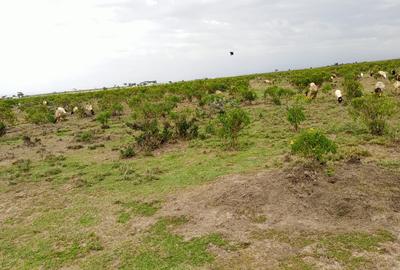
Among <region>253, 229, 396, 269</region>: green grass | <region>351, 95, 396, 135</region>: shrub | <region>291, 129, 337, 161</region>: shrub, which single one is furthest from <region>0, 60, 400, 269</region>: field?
<region>291, 129, 337, 161</region>: shrub

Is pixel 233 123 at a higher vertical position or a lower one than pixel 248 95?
lower

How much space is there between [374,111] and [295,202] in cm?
656

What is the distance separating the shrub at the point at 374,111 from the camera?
1192 centimetres

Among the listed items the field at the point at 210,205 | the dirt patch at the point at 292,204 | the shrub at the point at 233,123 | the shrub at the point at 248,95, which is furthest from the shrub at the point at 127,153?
the shrub at the point at 248,95

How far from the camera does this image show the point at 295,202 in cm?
713

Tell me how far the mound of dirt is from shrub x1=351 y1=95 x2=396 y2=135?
4.11m

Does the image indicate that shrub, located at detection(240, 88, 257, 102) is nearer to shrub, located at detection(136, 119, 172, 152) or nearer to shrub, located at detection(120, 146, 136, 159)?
shrub, located at detection(136, 119, 172, 152)

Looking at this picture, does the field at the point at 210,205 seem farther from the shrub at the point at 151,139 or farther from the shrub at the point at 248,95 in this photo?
the shrub at the point at 248,95

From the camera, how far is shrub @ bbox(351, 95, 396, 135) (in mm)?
11922

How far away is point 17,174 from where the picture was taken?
11.7m

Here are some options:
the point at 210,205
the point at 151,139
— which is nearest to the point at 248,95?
the point at 151,139

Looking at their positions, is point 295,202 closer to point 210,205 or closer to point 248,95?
point 210,205

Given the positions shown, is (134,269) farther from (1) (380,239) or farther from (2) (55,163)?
(2) (55,163)

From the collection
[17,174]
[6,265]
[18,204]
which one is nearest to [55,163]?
[17,174]
